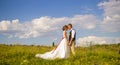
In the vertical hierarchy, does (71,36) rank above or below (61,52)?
above

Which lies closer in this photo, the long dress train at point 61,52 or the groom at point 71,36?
the groom at point 71,36

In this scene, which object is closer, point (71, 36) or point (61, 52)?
point (71, 36)

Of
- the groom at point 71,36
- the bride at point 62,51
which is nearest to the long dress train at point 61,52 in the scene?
the bride at point 62,51

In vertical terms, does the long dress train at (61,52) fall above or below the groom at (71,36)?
below

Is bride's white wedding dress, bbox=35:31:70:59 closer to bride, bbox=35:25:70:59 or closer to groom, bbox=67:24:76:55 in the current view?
bride, bbox=35:25:70:59

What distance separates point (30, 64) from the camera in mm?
19281

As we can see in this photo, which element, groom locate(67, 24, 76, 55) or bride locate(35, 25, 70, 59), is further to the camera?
bride locate(35, 25, 70, 59)

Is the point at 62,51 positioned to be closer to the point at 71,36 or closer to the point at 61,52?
the point at 61,52

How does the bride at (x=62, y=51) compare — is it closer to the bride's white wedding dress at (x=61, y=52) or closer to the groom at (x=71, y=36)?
the bride's white wedding dress at (x=61, y=52)

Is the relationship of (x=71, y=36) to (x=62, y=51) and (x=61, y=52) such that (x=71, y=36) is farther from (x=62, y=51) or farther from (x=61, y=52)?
(x=61, y=52)

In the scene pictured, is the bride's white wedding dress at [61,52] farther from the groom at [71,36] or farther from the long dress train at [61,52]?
the groom at [71,36]

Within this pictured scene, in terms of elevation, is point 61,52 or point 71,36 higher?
point 71,36

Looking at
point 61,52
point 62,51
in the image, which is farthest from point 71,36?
point 61,52

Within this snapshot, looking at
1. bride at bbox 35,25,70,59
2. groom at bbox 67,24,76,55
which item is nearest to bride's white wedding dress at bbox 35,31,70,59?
bride at bbox 35,25,70,59
